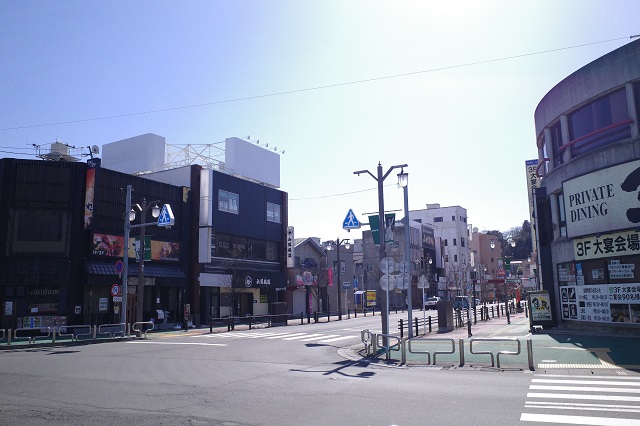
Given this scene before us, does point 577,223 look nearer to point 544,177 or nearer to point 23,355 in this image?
point 544,177

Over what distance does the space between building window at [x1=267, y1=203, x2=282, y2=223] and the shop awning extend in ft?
40.4

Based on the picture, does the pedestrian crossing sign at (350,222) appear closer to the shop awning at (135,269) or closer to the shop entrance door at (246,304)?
the shop awning at (135,269)

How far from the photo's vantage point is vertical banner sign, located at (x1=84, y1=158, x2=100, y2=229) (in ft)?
109

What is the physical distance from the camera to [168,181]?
145ft

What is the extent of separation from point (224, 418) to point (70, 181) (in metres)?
29.0

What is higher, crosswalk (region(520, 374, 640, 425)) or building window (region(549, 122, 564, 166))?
building window (region(549, 122, 564, 166))

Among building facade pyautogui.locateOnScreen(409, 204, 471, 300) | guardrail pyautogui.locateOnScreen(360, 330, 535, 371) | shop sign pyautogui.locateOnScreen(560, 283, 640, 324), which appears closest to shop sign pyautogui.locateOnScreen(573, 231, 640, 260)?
shop sign pyautogui.locateOnScreen(560, 283, 640, 324)

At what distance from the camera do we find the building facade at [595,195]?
21.7 m

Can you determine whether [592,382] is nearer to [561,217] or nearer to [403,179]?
[403,179]

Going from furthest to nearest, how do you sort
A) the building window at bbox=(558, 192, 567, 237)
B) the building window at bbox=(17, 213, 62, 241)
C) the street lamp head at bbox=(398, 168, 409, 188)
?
the building window at bbox=(17, 213, 62, 241)
the building window at bbox=(558, 192, 567, 237)
the street lamp head at bbox=(398, 168, 409, 188)

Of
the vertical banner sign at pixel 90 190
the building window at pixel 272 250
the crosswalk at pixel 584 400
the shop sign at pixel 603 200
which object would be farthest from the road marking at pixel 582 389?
the building window at pixel 272 250

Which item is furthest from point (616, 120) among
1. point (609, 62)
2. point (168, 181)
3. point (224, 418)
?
point (168, 181)

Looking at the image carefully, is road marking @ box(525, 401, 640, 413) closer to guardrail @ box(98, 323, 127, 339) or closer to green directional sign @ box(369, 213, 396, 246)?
green directional sign @ box(369, 213, 396, 246)

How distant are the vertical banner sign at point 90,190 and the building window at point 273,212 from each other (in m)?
18.8
